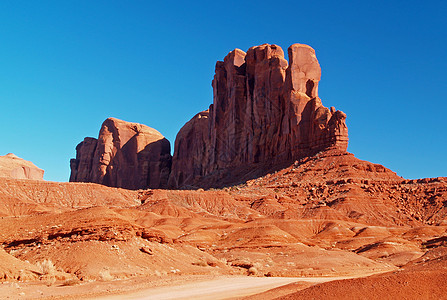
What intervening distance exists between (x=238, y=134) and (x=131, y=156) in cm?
4051

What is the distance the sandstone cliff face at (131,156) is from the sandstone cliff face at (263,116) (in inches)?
394

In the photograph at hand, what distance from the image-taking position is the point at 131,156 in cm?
14112

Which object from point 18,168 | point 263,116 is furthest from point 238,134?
point 18,168

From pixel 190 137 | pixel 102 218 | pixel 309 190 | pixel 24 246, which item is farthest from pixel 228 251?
pixel 190 137

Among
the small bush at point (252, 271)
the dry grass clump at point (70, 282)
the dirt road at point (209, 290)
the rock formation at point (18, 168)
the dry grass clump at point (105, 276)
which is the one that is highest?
the rock formation at point (18, 168)

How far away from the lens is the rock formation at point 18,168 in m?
132

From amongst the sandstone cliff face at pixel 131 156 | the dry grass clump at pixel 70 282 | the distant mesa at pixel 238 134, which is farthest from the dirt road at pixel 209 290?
the sandstone cliff face at pixel 131 156

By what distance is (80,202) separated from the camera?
6950 centimetres

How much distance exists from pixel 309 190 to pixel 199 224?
23958 mm

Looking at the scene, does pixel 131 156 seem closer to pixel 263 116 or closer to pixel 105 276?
pixel 263 116

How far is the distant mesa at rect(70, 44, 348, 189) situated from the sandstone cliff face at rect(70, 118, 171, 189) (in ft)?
0.88

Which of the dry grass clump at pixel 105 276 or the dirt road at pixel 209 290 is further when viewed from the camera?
the dry grass clump at pixel 105 276

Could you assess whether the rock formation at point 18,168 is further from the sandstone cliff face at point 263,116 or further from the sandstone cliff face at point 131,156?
the sandstone cliff face at point 263,116

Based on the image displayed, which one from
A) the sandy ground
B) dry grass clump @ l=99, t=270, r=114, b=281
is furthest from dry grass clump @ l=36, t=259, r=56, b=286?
dry grass clump @ l=99, t=270, r=114, b=281
